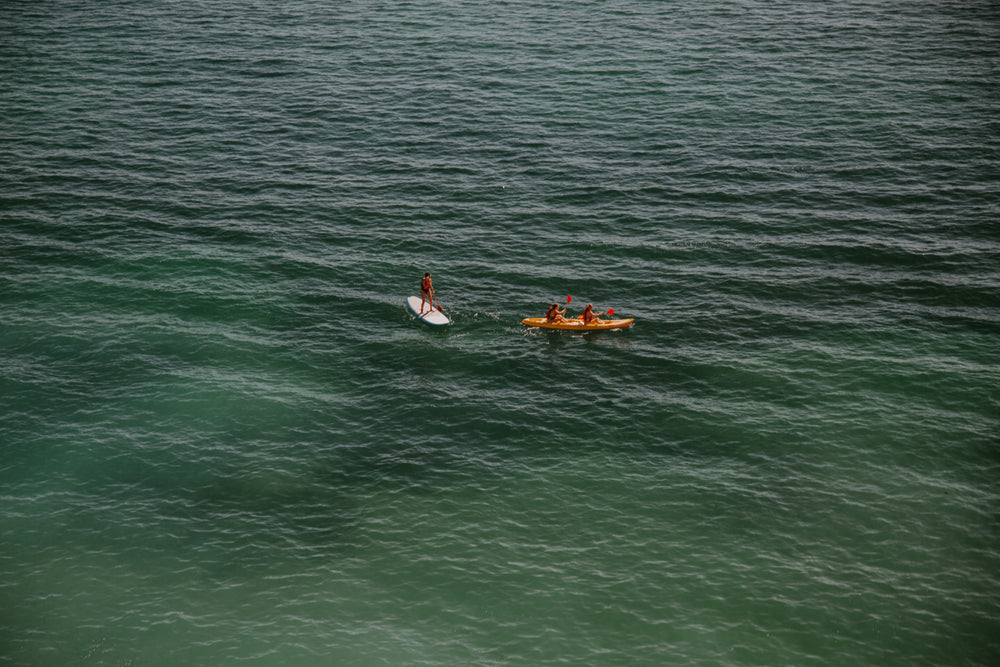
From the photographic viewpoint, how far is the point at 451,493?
1865 inches

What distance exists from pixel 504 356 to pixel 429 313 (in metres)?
6.49

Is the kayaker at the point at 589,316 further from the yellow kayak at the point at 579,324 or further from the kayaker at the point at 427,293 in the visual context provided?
the kayaker at the point at 427,293

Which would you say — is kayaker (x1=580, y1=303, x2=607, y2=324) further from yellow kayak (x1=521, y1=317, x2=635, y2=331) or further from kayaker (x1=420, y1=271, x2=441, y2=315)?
kayaker (x1=420, y1=271, x2=441, y2=315)

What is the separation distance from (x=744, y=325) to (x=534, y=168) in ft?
95.8

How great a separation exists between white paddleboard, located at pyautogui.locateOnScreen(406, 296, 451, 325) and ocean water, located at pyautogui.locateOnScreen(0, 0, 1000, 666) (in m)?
0.79

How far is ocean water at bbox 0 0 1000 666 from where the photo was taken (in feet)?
133

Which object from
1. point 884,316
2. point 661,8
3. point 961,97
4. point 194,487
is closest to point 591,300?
point 884,316

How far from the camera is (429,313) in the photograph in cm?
6206

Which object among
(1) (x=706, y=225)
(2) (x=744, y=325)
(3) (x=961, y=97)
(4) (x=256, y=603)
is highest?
(3) (x=961, y=97)

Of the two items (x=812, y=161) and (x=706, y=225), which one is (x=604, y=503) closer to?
(x=706, y=225)

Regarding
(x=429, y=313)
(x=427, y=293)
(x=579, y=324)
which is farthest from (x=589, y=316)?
(x=427, y=293)

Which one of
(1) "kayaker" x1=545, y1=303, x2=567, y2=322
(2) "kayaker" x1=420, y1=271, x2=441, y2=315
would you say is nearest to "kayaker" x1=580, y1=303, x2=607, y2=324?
(1) "kayaker" x1=545, y1=303, x2=567, y2=322

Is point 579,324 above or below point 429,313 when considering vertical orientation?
below

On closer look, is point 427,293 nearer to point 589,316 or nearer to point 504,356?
point 504,356
